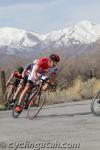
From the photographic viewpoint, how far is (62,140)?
30.6 ft

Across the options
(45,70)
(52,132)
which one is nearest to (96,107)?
(45,70)

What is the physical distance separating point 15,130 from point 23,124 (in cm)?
112

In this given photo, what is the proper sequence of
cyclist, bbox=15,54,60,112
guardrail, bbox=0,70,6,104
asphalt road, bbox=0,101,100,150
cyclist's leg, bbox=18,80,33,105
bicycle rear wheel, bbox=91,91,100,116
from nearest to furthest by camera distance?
1. asphalt road, bbox=0,101,100,150
2. cyclist, bbox=15,54,60,112
3. bicycle rear wheel, bbox=91,91,100,116
4. cyclist's leg, bbox=18,80,33,105
5. guardrail, bbox=0,70,6,104

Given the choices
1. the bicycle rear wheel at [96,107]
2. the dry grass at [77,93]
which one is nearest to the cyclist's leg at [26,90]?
the bicycle rear wheel at [96,107]

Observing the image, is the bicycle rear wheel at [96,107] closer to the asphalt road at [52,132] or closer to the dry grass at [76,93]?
the asphalt road at [52,132]

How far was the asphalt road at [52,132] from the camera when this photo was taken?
888 centimetres

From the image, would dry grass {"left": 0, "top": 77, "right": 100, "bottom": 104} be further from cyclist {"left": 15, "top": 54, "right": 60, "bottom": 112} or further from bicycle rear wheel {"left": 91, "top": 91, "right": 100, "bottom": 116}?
bicycle rear wheel {"left": 91, "top": 91, "right": 100, "bottom": 116}

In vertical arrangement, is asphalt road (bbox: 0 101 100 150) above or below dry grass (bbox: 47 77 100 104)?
below

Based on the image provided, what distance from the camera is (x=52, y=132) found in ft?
34.5

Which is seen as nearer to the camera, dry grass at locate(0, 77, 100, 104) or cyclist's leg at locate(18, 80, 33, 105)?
cyclist's leg at locate(18, 80, 33, 105)

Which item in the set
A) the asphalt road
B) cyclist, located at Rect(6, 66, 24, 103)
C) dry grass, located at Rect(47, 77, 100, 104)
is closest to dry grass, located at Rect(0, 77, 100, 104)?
dry grass, located at Rect(47, 77, 100, 104)

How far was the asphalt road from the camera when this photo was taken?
29.1ft

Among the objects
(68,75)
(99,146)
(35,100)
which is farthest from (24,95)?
(68,75)

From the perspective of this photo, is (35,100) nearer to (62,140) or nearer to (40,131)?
(40,131)
